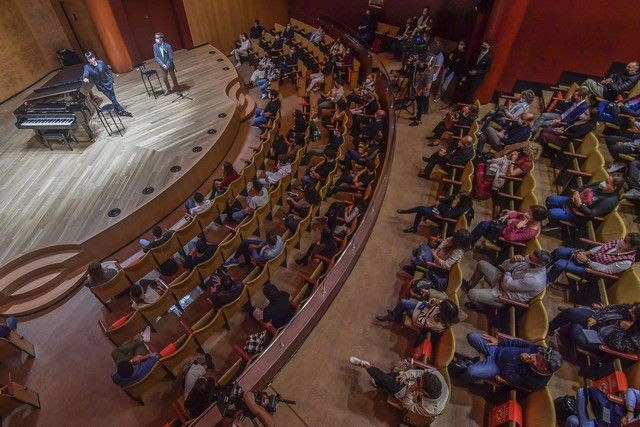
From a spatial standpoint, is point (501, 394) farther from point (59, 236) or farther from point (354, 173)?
point (59, 236)

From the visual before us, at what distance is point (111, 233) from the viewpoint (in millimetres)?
3320

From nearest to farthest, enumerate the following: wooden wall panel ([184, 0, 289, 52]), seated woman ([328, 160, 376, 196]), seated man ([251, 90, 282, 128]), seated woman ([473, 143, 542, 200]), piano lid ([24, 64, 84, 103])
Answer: seated woman ([473, 143, 542, 200]) → seated woman ([328, 160, 376, 196]) → piano lid ([24, 64, 84, 103]) → seated man ([251, 90, 282, 128]) → wooden wall panel ([184, 0, 289, 52])

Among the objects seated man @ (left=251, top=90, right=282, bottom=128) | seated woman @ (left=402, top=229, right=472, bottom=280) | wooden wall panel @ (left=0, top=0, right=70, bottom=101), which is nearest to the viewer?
seated woman @ (left=402, top=229, right=472, bottom=280)

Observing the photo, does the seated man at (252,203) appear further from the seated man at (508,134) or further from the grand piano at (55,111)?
the grand piano at (55,111)

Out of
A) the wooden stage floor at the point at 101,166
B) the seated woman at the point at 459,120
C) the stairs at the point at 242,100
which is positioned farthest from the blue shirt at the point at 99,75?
the seated woman at the point at 459,120

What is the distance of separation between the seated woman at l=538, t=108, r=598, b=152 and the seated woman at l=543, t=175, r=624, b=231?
2.37 feet

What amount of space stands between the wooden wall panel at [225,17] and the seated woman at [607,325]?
732 centimetres

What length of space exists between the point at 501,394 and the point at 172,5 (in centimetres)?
753

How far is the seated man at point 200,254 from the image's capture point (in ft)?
9.46

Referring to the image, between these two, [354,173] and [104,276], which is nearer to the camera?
[104,276]

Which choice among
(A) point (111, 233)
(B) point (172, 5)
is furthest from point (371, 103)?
(B) point (172, 5)

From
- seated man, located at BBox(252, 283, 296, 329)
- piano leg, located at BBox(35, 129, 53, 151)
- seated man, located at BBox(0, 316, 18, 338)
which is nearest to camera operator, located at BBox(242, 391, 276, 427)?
seated man, located at BBox(252, 283, 296, 329)

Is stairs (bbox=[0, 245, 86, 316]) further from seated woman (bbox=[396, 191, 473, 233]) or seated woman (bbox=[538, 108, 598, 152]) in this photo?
seated woman (bbox=[538, 108, 598, 152])

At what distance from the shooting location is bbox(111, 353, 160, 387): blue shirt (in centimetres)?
204
